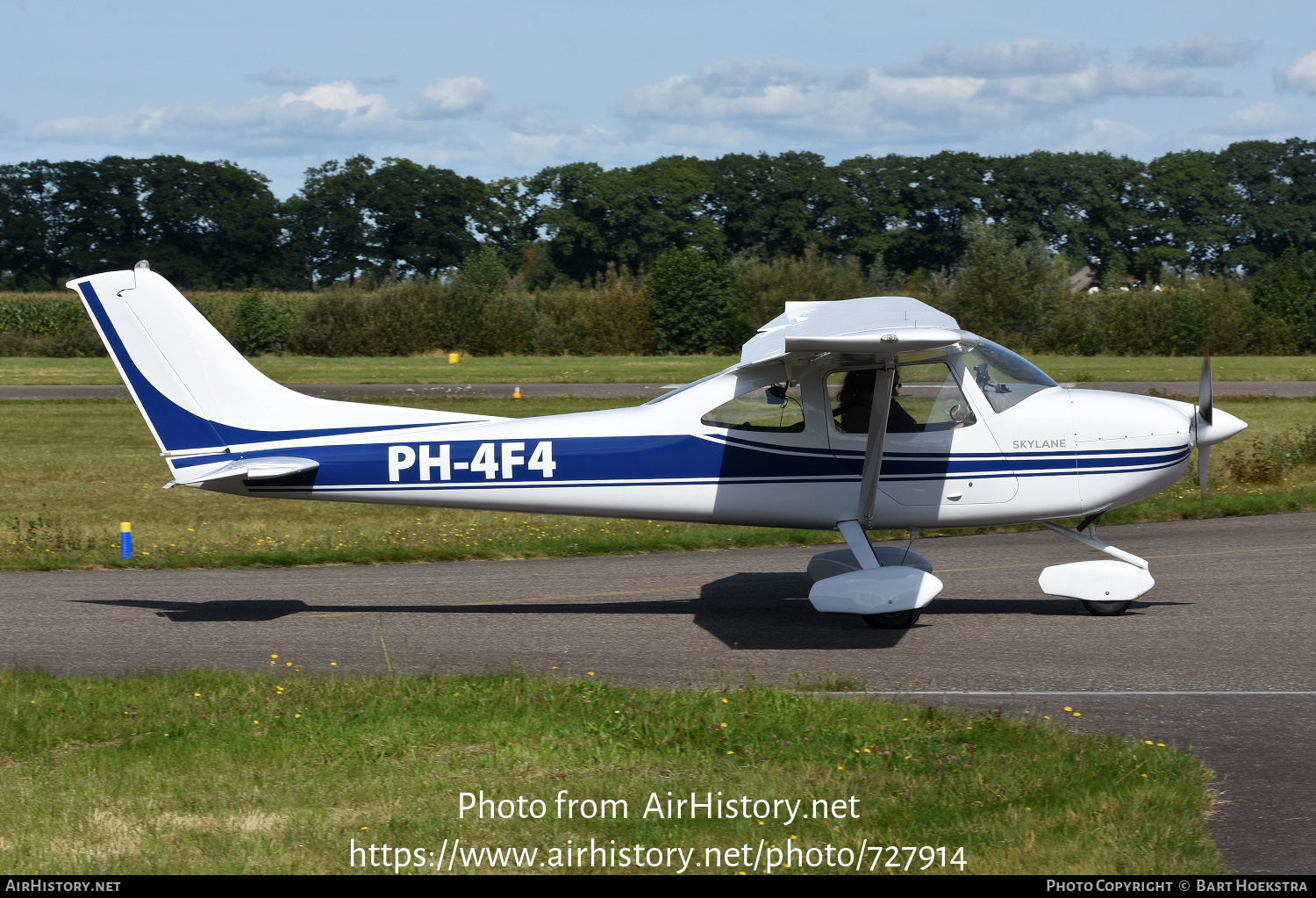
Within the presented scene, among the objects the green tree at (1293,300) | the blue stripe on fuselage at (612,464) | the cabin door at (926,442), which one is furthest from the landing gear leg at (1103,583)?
the green tree at (1293,300)

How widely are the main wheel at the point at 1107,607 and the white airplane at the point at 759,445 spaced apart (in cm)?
2

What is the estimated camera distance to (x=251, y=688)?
24.4ft

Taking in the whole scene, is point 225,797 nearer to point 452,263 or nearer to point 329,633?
point 329,633

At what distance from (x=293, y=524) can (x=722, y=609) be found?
7915mm

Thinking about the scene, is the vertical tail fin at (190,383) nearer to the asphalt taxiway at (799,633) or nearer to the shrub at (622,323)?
the asphalt taxiway at (799,633)

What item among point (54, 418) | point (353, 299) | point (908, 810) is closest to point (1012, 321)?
point (353, 299)

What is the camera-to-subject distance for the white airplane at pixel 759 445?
9.65 meters

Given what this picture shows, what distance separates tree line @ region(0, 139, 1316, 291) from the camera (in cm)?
9494

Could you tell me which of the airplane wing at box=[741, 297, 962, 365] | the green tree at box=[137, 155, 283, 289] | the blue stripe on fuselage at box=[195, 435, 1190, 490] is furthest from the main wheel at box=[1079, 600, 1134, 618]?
the green tree at box=[137, 155, 283, 289]

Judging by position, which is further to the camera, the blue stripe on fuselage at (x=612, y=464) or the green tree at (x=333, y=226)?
the green tree at (x=333, y=226)

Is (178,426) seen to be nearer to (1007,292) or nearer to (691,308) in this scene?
(1007,292)

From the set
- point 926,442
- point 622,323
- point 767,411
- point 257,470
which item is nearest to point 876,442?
point 926,442

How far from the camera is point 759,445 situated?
977 cm

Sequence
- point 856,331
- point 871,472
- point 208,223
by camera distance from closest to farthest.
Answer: point 856,331 < point 871,472 < point 208,223
